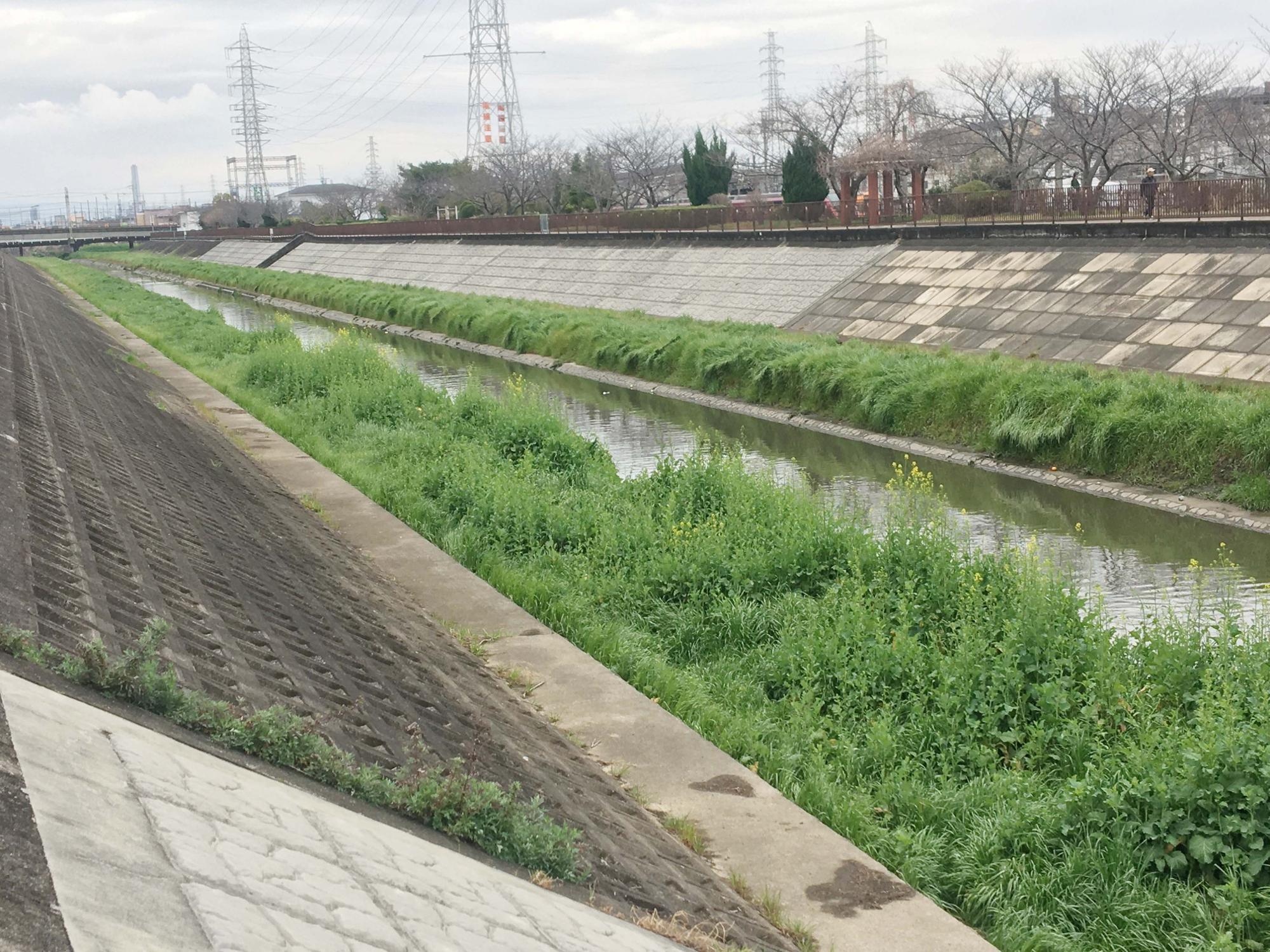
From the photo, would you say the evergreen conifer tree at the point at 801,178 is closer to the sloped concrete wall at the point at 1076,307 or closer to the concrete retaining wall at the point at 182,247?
the sloped concrete wall at the point at 1076,307

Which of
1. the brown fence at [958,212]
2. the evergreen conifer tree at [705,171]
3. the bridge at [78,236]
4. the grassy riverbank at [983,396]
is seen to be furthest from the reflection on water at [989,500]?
the bridge at [78,236]

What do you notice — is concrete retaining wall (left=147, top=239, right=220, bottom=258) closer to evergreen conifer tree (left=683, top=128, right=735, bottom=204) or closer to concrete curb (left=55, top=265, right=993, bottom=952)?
evergreen conifer tree (left=683, top=128, right=735, bottom=204)

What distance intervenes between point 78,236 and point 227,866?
133 meters

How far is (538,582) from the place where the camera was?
33.3ft

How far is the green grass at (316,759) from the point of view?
4.18 metres

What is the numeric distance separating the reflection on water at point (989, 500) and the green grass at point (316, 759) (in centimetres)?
695

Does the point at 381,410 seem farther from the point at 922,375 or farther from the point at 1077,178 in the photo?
the point at 1077,178

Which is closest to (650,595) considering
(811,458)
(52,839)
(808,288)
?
(52,839)

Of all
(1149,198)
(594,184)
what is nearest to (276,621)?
(1149,198)

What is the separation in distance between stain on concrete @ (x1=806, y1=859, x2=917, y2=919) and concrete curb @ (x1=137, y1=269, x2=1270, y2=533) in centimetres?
978

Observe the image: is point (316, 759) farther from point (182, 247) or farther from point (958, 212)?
point (182, 247)

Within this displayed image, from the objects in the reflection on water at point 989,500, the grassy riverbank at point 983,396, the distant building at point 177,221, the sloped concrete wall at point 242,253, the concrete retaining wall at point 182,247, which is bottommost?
the reflection on water at point 989,500

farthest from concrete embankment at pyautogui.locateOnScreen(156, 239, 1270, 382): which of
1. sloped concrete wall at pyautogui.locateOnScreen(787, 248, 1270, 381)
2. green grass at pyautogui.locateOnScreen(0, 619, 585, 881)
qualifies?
green grass at pyautogui.locateOnScreen(0, 619, 585, 881)

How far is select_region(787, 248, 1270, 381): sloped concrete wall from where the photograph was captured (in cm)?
1950
